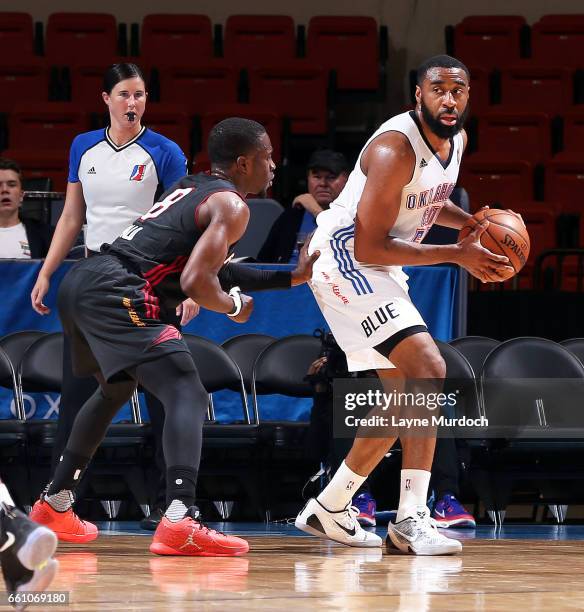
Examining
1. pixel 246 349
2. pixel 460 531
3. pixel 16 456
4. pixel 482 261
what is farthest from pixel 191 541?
pixel 246 349

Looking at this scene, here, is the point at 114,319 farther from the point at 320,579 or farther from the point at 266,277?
the point at 320,579

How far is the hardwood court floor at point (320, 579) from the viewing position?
3.01 m

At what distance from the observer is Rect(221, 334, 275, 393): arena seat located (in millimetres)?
6836

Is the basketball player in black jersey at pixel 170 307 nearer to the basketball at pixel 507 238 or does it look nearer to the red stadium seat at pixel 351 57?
the basketball at pixel 507 238

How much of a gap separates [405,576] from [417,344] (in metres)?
1.04

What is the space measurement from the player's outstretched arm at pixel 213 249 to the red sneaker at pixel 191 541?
70cm

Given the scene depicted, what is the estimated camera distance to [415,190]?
463 cm

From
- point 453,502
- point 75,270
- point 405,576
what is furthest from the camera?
point 453,502

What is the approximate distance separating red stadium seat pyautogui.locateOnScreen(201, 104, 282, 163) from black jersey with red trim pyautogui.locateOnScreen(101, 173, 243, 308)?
6.71 metres

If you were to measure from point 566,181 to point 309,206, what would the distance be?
4.06 meters

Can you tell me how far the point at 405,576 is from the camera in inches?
145

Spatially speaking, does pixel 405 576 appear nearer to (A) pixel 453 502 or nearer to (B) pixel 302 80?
(A) pixel 453 502

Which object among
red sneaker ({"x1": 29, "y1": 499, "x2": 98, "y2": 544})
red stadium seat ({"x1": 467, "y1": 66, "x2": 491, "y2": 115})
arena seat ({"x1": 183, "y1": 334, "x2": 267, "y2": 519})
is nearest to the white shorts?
red sneaker ({"x1": 29, "y1": 499, "x2": 98, "y2": 544})

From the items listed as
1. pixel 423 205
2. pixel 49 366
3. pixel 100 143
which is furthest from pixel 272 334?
pixel 423 205
